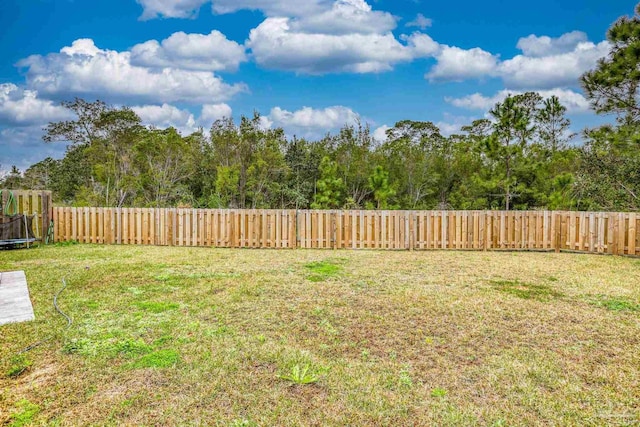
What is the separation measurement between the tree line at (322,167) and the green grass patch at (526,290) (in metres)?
9.27

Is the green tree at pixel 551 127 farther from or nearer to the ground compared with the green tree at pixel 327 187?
farther from the ground

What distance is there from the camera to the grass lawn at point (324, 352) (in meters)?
2.56

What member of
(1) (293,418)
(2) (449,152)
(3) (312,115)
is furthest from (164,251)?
(2) (449,152)

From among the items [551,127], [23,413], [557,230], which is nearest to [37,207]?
[23,413]

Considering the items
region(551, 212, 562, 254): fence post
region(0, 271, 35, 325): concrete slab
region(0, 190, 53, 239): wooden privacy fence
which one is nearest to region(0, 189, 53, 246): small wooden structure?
region(0, 190, 53, 239): wooden privacy fence

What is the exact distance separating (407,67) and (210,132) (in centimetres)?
1150

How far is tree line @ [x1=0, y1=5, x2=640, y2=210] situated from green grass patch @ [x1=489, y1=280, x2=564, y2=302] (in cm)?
927

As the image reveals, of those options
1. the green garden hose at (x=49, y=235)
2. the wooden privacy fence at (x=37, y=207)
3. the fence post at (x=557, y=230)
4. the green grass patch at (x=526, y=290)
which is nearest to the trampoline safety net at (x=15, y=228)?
the wooden privacy fence at (x=37, y=207)

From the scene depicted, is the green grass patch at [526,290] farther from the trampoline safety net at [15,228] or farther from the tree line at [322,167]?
the trampoline safety net at [15,228]

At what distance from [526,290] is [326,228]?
623cm

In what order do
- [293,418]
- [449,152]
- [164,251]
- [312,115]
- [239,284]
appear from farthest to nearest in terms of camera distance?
[449,152] < [312,115] < [164,251] < [239,284] < [293,418]

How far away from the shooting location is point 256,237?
1152cm

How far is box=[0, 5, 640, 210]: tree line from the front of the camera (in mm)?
18719

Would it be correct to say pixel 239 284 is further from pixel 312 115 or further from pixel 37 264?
pixel 312 115
